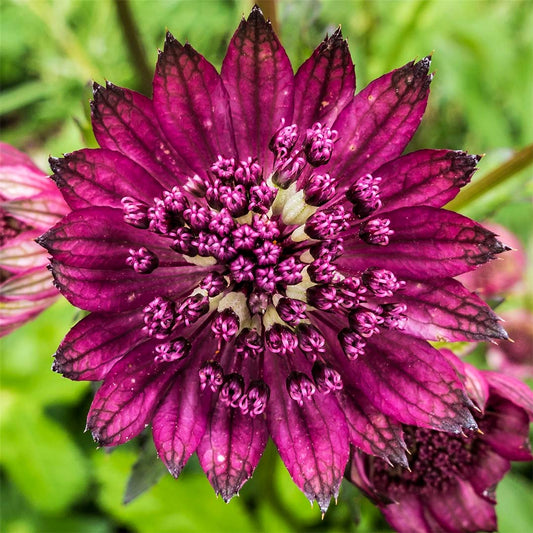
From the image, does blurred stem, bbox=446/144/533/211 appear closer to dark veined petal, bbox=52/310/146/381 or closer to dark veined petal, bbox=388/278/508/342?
dark veined petal, bbox=388/278/508/342

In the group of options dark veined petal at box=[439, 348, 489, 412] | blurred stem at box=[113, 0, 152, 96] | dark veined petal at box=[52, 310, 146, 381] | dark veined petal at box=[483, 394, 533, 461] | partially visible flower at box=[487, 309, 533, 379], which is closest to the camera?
dark veined petal at box=[52, 310, 146, 381]

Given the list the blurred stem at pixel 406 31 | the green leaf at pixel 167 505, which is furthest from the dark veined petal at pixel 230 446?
the blurred stem at pixel 406 31

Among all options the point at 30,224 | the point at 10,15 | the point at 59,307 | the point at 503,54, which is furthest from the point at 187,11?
the point at 30,224

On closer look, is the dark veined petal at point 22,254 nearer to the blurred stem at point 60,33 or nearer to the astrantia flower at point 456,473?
the astrantia flower at point 456,473

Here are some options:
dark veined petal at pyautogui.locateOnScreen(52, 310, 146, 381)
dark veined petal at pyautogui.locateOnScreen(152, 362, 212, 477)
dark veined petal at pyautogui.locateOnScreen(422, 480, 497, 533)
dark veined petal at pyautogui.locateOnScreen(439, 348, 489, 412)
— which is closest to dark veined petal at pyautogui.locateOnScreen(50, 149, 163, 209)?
dark veined petal at pyautogui.locateOnScreen(52, 310, 146, 381)

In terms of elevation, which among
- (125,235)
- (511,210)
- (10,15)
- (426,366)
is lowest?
(511,210)

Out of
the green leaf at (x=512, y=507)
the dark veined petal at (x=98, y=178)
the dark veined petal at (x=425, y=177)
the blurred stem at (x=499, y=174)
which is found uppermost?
the dark veined petal at (x=98, y=178)

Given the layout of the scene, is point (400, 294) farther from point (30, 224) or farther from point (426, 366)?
point (30, 224)
